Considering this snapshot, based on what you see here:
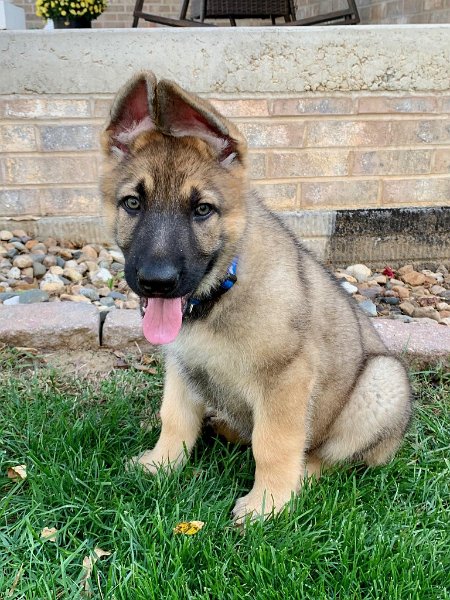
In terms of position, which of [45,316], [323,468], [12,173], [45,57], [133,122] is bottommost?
[323,468]

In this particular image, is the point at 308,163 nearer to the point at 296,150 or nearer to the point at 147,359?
the point at 296,150

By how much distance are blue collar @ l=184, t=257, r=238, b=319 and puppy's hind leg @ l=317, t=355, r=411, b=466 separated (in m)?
0.81

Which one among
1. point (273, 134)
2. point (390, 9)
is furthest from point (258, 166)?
point (390, 9)

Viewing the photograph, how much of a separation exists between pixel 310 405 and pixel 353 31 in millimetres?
3563

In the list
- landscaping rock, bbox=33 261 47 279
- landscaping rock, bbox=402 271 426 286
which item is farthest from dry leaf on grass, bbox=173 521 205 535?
landscaping rock, bbox=402 271 426 286

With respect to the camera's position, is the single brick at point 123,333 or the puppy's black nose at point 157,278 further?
the single brick at point 123,333

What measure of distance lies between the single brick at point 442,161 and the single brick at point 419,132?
8cm

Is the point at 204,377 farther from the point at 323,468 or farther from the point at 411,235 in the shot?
the point at 411,235

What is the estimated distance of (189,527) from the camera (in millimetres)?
2346

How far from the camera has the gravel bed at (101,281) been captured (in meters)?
4.46

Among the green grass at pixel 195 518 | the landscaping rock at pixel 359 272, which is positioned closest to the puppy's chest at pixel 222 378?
the green grass at pixel 195 518

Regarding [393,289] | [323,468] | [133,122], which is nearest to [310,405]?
[323,468]

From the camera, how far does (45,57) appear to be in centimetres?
491

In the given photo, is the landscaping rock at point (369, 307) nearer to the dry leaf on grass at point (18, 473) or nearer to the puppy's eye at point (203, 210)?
the puppy's eye at point (203, 210)
